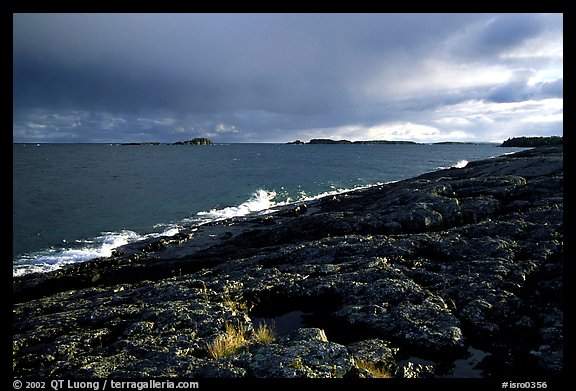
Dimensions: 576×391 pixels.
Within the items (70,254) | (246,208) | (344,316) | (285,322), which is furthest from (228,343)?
(246,208)

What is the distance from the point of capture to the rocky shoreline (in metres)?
6.76

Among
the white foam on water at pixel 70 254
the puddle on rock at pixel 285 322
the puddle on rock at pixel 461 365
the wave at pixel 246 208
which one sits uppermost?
the puddle on rock at pixel 461 365

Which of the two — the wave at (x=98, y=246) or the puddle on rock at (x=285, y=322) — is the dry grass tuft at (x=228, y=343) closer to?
the puddle on rock at (x=285, y=322)

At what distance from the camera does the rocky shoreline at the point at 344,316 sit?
266 inches

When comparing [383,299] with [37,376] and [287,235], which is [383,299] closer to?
[37,376]

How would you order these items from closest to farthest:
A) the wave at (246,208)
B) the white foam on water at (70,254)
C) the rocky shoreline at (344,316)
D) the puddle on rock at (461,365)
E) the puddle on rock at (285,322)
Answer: the rocky shoreline at (344,316) < the puddle on rock at (461,365) < the puddle on rock at (285,322) < the white foam on water at (70,254) < the wave at (246,208)

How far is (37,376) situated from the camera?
6.88 metres

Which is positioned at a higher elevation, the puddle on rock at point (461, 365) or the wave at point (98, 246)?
the puddle on rock at point (461, 365)

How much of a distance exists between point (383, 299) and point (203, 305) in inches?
235

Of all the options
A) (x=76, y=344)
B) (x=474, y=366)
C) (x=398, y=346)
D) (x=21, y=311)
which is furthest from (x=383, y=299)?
(x=21, y=311)

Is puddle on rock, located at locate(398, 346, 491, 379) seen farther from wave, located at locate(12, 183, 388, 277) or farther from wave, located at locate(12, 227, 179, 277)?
wave, located at locate(12, 227, 179, 277)

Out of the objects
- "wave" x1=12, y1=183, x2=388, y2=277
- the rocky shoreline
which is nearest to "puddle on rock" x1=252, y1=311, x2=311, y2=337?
the rocky shoreline

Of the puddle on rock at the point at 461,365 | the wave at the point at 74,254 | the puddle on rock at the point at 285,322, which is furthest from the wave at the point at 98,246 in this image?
the puddle on rock at the point at 461,365

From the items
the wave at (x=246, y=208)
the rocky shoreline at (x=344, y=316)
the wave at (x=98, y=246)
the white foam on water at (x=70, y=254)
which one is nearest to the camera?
the rocky shoreline at (x=344, y=316)
